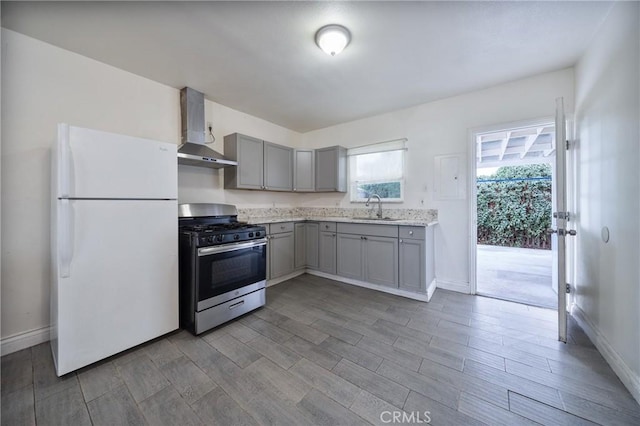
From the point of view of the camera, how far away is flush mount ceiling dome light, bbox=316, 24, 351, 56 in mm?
1874

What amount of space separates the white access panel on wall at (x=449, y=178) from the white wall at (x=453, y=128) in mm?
59

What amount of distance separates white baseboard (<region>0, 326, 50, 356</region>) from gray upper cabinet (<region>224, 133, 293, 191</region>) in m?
2.22

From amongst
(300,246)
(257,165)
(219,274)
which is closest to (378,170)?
(300,246)

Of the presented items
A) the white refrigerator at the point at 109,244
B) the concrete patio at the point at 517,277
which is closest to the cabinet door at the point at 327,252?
the concrete patio at the point at 517,277

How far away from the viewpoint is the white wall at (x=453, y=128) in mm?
2660

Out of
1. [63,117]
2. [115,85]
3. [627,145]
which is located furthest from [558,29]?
[63,117]

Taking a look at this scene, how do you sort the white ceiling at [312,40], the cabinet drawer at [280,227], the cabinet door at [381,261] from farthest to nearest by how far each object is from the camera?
1. the cabinet drawer at [280,227]
2. the cabinet door at [381,261]
3. the white ceiling at [312,40]

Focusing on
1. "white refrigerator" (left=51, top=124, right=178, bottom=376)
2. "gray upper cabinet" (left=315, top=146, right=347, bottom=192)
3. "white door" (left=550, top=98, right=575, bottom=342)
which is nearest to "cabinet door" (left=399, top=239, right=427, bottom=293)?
"white door" (left=550, top=98, right=575, bottom=342)

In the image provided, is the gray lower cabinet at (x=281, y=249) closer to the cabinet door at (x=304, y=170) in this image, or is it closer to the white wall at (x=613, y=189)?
the cabinet door at (x=304, y=170)

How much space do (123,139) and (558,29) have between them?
11.6 feet

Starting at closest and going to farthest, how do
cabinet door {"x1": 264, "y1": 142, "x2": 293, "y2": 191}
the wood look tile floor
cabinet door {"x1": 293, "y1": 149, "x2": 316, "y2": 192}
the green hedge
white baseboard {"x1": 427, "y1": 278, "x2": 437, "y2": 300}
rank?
the wood look tile floor, white baseboard {"x1": 427, "y1": 278, "x2": 437, "y2": 300}, cabinet door {"x1": 264, "y1": 142, "x2": 293, "y2": 191}, cabinet door {"x1": 293, "y1": 149, "x2": 316, "y2": 192}, the green hedge

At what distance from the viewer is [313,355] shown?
72.8 inches

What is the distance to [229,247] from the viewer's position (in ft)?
7.75

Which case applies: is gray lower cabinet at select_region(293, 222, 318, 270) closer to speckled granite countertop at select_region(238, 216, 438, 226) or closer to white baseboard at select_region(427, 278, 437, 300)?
speckled granite countertop at select_region(238, 216, 438, 226)
